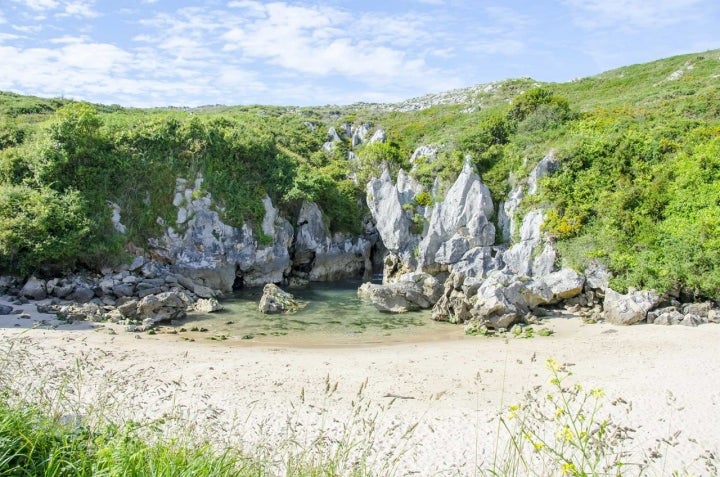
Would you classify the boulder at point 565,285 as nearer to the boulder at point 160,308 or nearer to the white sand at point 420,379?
the white sand at point 420,379

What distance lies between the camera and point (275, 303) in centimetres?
2734

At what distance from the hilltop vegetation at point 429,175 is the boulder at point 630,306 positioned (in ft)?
3.39

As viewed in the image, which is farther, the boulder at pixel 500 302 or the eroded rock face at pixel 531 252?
the eroded rock face at pixel 531 252

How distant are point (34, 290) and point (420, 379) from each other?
21.9 m

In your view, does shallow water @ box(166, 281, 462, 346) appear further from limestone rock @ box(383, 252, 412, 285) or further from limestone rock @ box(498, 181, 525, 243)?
limestone rock @ box(498, 181, 525, 243)

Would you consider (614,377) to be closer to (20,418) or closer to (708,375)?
(708,375)

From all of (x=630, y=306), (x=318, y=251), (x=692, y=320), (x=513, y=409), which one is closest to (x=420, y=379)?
(x=513, y=409)

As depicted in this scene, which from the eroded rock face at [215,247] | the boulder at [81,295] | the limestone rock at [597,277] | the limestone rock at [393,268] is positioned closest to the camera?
the limestone rock at [597,277]

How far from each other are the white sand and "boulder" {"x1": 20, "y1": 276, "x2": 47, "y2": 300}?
14.5 feet

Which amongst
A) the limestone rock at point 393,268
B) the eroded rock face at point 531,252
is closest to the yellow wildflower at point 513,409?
the eroded rock face at point 531,252

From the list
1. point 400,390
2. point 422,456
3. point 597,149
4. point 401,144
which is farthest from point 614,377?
point 401,144

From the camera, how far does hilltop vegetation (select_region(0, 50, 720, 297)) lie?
25609 mm

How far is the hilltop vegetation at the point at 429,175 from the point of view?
84.0 ft

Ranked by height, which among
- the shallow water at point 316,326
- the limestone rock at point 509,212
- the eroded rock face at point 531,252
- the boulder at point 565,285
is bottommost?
the shallow water at point 316,326
